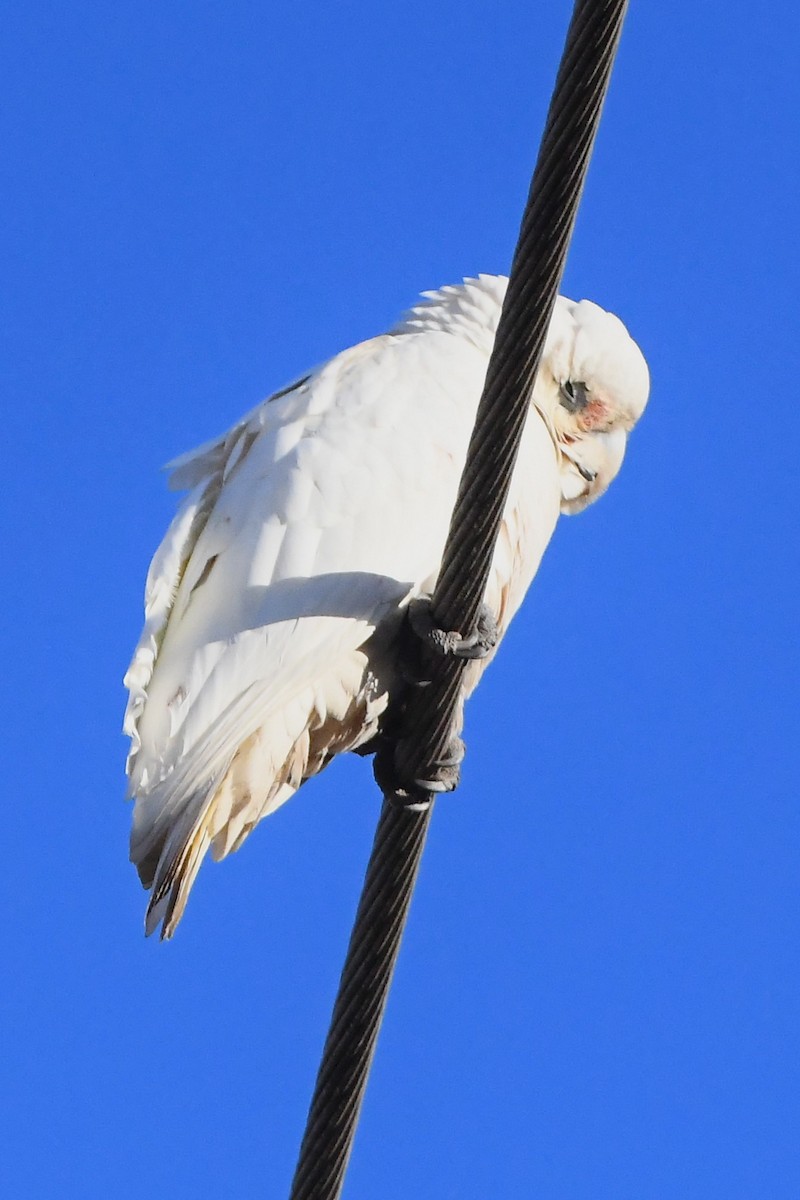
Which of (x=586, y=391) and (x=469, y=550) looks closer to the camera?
(x=469, y=550)

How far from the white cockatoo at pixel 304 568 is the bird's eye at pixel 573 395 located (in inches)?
1.7

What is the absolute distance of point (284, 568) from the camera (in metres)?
3.22

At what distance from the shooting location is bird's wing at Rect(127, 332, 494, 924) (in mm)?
2938

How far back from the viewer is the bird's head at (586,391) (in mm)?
3928

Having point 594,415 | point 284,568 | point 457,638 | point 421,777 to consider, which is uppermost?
point 594,415

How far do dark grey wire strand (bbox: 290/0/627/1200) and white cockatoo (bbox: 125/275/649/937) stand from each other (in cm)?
27

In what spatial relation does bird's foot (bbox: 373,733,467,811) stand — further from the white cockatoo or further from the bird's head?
the bird's head

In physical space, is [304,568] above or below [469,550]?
above

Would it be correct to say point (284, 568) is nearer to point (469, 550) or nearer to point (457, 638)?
point (457, 638)

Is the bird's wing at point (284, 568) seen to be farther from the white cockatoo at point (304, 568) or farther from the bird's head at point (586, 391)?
the bird's head at point (586, 391)

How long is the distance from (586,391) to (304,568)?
3.49ft

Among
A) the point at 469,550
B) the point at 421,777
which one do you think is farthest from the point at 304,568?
the point at 469,550

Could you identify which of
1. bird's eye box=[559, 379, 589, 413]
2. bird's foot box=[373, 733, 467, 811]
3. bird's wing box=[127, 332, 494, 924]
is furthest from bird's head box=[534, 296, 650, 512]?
bird's foot box=[373, 733, 467, 811]

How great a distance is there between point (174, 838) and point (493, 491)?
0.92m
